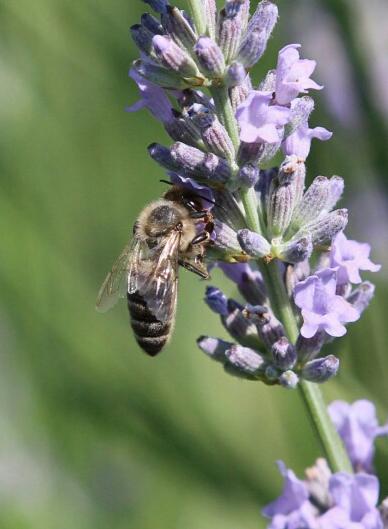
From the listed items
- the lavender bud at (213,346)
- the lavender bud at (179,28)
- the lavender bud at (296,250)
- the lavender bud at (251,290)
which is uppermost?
the lavender bud at (179,28)

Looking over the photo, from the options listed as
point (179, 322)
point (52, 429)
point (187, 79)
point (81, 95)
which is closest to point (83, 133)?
point (81, 95)

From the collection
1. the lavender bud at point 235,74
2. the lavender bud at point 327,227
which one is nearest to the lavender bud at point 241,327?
the lavender bud at point 327,227

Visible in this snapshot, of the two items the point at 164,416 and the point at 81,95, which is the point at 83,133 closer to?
the point at 81,95

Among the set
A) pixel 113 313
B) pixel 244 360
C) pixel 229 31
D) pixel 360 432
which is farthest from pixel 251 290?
pixel 113 313

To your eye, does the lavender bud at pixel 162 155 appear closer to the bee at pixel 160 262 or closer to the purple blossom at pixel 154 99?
the purple blossom at pixel 154 99

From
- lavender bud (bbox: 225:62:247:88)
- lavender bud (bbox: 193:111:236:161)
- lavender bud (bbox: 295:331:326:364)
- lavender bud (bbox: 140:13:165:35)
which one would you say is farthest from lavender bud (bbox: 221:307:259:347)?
lavender bud (bbox: 140:13:165:35)

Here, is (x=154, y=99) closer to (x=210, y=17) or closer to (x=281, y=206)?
(x=210, y=17)

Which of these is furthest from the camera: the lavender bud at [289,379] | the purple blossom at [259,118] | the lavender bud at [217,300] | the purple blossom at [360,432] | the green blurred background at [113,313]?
the green blurred background at [113,313]
